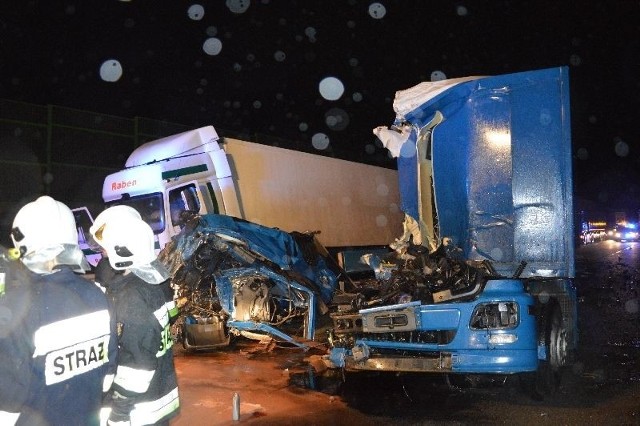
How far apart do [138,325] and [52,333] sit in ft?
1.86

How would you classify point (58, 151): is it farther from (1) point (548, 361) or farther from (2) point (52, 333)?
(2) point (52, 333)

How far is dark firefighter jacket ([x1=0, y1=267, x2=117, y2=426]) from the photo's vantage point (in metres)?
2.03

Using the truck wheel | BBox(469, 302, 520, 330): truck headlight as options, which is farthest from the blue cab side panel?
BBox(469, 302, 520, 330): truck headlight

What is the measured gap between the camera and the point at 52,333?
7.02ft

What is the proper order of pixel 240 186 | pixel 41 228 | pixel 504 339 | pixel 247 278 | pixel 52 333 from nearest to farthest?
1. pixel 52 333
2. pixel 41 228
3. pixel 504 339
4. pixel 247 278
5. pixel 240 186

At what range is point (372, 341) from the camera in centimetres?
573

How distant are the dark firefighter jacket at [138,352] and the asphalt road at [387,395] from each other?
2.75 m

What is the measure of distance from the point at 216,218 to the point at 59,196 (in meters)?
13.4

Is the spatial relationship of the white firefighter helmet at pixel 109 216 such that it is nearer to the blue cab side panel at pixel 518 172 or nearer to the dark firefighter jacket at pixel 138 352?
the dark firefighter jacket at pixel 138 352

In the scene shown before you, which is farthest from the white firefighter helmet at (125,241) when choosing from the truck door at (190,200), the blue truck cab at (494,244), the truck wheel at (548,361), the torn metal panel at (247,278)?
the truck door at (190,200)

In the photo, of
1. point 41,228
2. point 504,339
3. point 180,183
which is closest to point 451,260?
point 504,339

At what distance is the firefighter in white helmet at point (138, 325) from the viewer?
2678 mm

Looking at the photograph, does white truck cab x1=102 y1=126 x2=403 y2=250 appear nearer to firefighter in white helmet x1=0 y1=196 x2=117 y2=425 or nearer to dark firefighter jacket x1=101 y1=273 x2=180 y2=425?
dark firefighter jacket x1=101 y1=273 x2=180 y2=425

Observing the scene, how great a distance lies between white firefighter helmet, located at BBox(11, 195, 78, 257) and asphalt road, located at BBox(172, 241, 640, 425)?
3.48 metres
